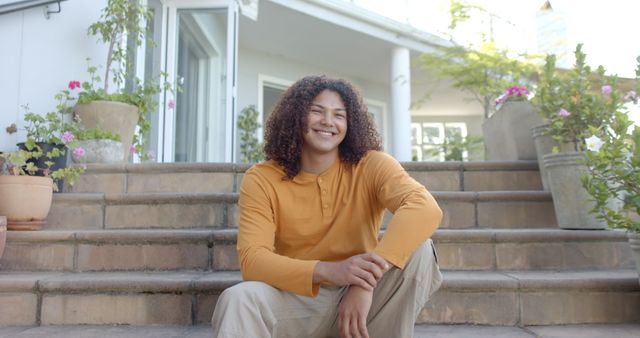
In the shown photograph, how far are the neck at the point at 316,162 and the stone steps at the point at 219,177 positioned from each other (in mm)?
1318

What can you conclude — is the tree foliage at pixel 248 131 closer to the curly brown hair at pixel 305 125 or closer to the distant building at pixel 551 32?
the distant building at pixel 551 32

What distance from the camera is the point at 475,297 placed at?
1.85 m

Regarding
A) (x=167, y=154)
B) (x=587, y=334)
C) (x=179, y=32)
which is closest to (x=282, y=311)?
(x=587, y=334)

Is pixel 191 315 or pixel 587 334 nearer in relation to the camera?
pixel 587 334

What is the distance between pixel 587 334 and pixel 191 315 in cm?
150

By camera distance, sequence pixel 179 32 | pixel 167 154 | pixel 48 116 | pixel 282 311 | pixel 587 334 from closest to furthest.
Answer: pixel 282 311, pixel 587 334, pixel 48 116, pixel 167 154, pixel 179 32

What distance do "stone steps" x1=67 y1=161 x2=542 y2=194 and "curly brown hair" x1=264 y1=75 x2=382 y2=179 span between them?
1.29m

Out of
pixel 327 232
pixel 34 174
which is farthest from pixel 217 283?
pixel 34 174

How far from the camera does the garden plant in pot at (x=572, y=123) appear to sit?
2305 millimetres

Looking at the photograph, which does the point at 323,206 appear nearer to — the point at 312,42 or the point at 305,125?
the point at 305,125

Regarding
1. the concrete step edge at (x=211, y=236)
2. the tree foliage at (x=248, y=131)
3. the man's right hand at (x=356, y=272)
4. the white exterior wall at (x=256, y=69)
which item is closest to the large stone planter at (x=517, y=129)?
the concrete step edge at (x=211, y=236)

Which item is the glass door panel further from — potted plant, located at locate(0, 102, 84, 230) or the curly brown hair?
the curly brown hair

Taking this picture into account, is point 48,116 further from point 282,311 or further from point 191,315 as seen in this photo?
point 282,311

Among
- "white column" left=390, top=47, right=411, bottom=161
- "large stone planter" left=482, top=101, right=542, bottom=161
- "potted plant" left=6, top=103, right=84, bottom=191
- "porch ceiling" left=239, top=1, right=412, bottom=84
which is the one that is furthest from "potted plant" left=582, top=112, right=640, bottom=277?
"porch ceiling" left=239, top=1, right=412, bottom=84
